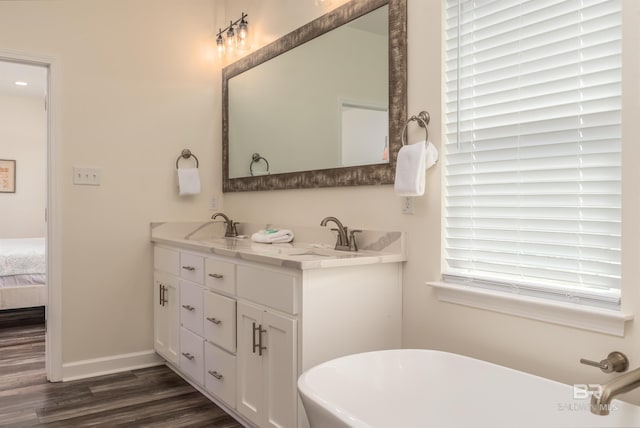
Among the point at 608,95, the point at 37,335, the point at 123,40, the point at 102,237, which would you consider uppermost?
the point at 123,40

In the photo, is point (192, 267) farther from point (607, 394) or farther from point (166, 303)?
point (607, 394)

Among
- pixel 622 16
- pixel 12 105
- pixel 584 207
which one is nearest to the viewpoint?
pixel 622 16

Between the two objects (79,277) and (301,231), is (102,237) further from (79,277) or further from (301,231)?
(301,231)

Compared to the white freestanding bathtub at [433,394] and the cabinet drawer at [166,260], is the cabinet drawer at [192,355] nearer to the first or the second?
the cabinet drawer at [166,260]

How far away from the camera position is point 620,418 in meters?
1.35

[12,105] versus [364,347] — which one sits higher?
[12,105]

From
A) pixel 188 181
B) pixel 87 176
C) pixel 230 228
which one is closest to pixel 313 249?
pixel 230 228

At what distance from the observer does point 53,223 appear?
10.2 ft

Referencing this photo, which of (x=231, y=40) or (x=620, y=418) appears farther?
(x=231, y=40)

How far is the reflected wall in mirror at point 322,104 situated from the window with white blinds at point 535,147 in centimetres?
36

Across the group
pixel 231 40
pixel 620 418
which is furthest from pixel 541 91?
pixel 231 40

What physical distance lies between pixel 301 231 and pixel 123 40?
69.2 inches

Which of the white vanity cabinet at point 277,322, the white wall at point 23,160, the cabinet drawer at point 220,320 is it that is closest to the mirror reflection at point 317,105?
the white vanity cabinet at point 277,322

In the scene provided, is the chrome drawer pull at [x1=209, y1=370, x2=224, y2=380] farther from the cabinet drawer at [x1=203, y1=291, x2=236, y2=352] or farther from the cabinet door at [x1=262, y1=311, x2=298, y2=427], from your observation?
the cabinet door at [x1=262, y1=311, x2=298, y2=427]
